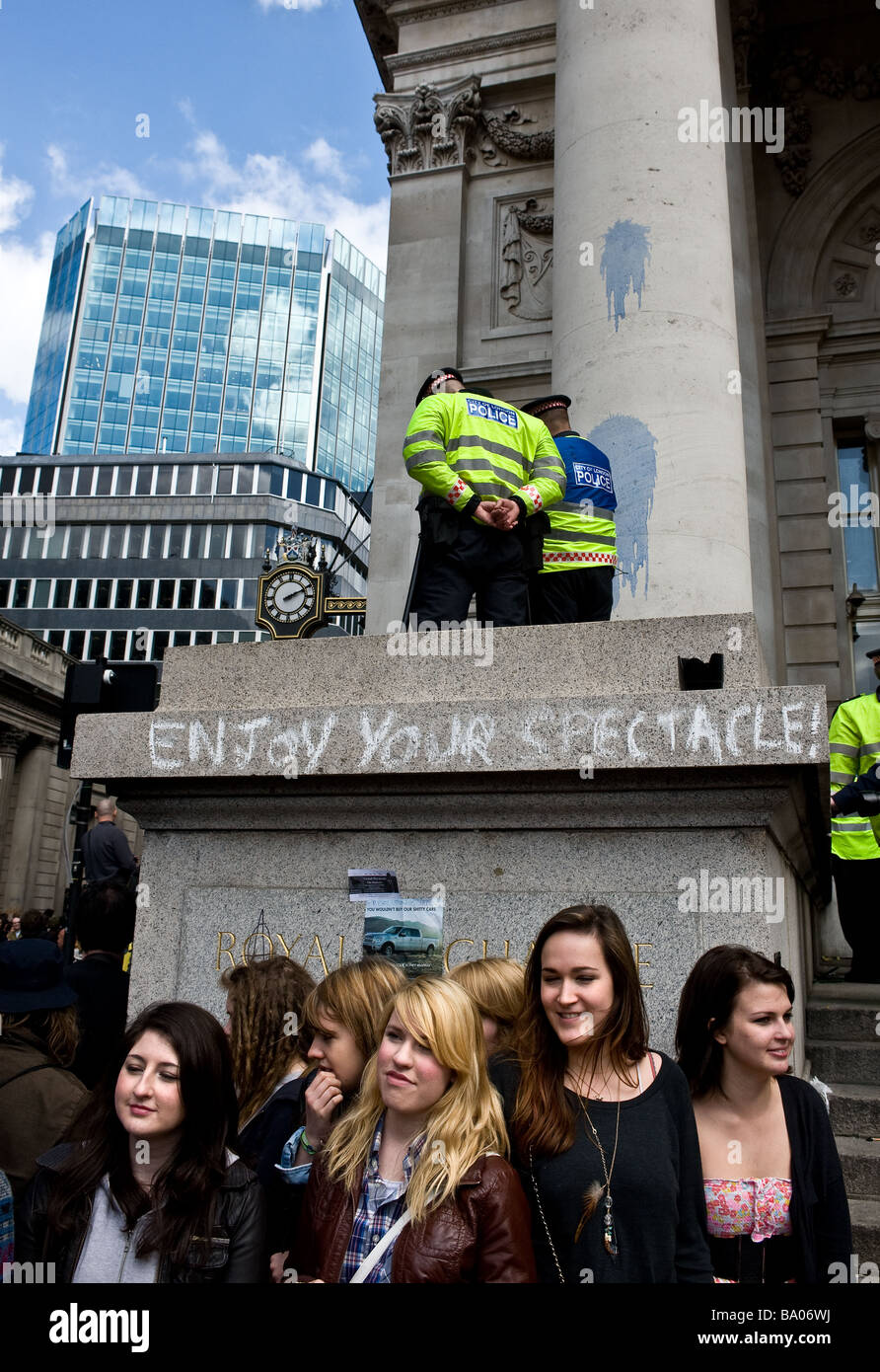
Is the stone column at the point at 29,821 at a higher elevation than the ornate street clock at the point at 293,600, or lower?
higher

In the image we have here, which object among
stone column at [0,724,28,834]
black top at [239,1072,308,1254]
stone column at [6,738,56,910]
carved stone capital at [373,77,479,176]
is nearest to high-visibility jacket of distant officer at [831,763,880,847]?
black top at [239,1072,308,1254]

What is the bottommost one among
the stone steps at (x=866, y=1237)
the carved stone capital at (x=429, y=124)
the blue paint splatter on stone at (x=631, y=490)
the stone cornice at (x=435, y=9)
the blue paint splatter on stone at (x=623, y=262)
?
the stone steps at (x=866, y=1237)

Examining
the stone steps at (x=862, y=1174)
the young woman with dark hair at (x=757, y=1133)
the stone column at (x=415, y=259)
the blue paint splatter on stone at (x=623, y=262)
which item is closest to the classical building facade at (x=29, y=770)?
the stone column at (x=415, y=259)

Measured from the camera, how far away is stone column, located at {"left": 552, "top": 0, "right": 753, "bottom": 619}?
25.9ft

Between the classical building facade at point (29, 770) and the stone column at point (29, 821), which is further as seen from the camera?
the stone column at point (29, 821)

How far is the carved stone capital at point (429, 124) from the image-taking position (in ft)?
51.8

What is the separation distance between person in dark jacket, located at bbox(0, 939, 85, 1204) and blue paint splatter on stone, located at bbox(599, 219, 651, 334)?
6.26 m

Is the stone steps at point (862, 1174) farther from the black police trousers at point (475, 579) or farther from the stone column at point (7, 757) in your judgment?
the stone column at point (7, 757)

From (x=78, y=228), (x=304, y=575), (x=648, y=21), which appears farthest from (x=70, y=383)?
(x=648, y=21)

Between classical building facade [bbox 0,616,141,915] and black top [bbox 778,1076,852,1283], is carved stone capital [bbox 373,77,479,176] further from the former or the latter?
classical building facade [bbox 0,616,141,915]

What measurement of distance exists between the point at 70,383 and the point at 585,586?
124m

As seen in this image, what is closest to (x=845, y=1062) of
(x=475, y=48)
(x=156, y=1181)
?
(x=156, y=1181)

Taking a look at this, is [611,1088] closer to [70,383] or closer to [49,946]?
[49,946]

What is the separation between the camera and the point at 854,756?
7.78 metres
